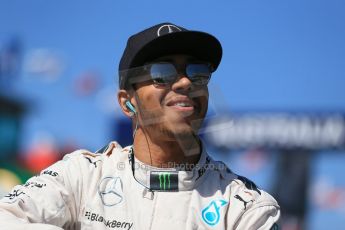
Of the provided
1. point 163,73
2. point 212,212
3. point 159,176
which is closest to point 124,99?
point 163,73

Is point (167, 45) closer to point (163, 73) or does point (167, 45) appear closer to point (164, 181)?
point (163, 73)

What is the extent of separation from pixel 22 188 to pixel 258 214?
1.04m

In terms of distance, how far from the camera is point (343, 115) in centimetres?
1467

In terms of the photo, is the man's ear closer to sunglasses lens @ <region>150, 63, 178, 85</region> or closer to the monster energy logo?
sunglasses lens @ <region>150, 63, 178, 85</region>

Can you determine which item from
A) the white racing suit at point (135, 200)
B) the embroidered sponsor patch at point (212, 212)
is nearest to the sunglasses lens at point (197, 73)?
the white racing suit at point (135, 200)

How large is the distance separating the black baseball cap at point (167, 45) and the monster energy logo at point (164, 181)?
0.53 meters

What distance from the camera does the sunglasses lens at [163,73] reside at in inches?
122

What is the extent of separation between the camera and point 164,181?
120 inches

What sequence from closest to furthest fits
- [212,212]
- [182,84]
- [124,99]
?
[212,212]
[182,84]
[124,99]

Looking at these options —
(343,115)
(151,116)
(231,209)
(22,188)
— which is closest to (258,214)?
(231,209)

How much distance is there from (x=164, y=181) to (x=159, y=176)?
0.10 feet

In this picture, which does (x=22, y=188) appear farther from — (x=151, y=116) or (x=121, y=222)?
(x=151, y=116)

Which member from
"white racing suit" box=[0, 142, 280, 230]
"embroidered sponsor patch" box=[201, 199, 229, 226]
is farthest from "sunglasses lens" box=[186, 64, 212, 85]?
"embroidered sponsor patch" box=[201, 199, 229, 226]

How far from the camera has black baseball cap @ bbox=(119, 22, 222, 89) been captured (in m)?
3.08
